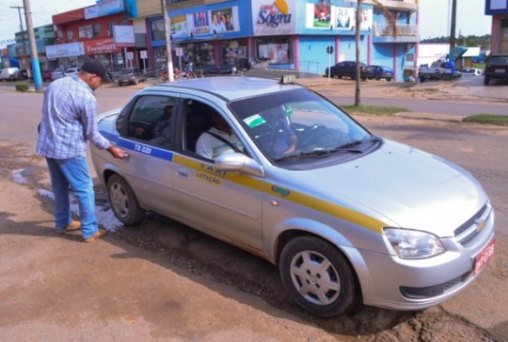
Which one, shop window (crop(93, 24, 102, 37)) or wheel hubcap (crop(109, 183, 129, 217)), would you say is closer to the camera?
wheel hubcap (crop(109, 183, 129, 217))

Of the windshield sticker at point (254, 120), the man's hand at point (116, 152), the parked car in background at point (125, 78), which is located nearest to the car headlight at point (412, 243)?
the windshield sticker at point (254, 120)

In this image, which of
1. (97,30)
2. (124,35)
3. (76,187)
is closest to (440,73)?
(124,35)

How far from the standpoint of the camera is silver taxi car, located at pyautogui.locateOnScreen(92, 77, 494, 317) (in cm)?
310

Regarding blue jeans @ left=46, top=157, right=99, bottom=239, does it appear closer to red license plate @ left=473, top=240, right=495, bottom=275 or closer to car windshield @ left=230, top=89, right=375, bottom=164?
car windshield @ left=230, top=89, right=375, bottom=164

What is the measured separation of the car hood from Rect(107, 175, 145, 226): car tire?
2.39 m

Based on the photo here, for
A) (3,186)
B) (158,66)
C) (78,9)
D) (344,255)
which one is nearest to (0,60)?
Answer: (78,9)

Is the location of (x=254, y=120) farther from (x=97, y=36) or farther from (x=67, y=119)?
(x=97, y=36)

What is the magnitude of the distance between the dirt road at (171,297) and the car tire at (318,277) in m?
0.13

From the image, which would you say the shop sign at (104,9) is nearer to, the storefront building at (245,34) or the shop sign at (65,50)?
the storefront building at (245,34)

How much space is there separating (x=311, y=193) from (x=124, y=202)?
2748mm

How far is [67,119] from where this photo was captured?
4660 millimetres

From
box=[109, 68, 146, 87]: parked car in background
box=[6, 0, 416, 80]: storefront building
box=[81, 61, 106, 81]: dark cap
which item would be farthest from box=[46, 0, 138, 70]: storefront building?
box=[81, 61, 106, 81]: dark cap

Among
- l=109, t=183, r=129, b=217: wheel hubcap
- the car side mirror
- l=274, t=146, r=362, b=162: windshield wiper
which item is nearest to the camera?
the car side mirror

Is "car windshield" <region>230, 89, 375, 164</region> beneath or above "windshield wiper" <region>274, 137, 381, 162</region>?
above
